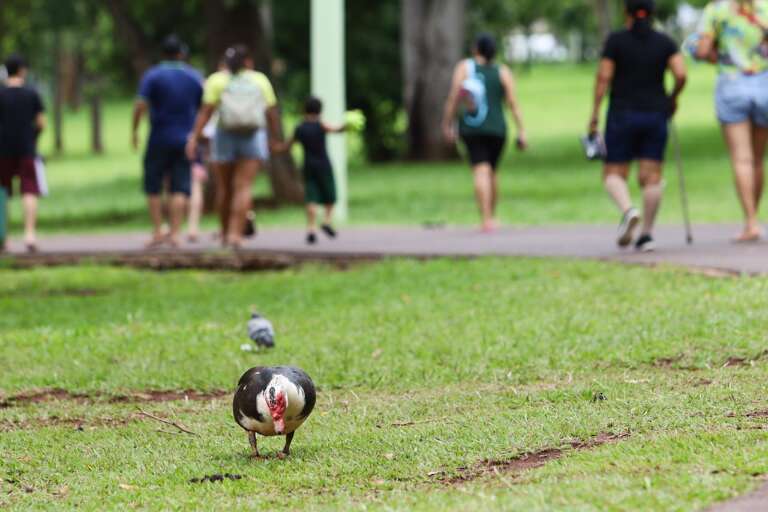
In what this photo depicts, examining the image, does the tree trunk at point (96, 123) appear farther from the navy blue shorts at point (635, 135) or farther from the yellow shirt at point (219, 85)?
the navy blue shorts at point (635, 135)

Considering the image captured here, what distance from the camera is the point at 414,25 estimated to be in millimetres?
35844

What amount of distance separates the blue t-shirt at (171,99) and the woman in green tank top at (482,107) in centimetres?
245

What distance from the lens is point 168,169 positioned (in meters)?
16.3

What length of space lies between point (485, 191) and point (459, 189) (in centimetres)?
1164

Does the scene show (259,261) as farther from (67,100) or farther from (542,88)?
(67,100)

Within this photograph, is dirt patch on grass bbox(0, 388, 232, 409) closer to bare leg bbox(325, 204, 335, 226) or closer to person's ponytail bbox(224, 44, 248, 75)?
person's ponytail bbox(224, 44, 248, 75)

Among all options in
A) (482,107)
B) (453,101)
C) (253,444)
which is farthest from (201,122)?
(253,444)

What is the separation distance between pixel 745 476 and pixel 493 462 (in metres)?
1.04

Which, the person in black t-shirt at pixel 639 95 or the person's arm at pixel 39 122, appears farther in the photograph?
the person's arm at pixel 39 122

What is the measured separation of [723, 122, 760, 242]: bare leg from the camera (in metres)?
13.1

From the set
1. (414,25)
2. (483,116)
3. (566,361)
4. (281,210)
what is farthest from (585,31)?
(566,361)

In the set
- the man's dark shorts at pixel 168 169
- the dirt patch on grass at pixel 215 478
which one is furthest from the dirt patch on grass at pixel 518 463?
the man's dark shorts at pixel 168 169

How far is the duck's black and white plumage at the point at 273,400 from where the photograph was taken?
6211mm

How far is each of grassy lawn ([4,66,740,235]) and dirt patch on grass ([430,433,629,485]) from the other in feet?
37.5
